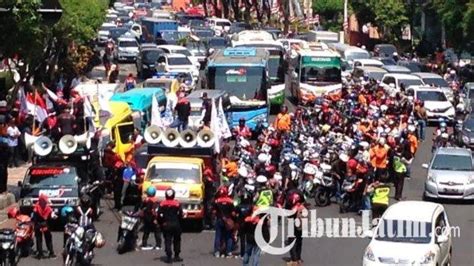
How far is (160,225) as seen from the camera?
26.3 metres

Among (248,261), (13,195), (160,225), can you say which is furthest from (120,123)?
(248,261)

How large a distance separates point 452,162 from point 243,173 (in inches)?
265

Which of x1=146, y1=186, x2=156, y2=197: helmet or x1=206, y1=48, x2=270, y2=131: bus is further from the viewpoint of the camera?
x1=206, y1=48, x2=270, y2=131: bus

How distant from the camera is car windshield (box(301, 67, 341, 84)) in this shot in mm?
55463

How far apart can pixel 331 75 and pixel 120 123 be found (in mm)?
18296

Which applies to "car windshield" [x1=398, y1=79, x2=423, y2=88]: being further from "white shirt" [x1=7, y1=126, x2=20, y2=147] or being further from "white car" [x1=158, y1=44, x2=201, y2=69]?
"white shirt" [x1=7, y1=126, x2=20, y2=147]

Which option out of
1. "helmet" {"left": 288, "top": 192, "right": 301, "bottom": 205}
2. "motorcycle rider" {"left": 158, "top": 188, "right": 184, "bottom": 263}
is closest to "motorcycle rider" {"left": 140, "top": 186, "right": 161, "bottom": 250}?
"motorcycle rider" {"left": 158, "top": 188, "right": 184, "bottom": 263}

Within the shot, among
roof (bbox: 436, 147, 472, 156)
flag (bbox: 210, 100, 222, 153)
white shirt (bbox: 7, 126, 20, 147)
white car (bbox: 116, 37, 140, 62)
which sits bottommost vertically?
white car (bbox: 116, 37, 140, 62)

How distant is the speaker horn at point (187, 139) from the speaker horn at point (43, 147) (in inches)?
119

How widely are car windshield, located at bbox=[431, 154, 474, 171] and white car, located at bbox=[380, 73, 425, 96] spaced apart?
700 inches

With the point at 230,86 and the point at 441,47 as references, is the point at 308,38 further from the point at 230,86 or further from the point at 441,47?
the point at 230,86

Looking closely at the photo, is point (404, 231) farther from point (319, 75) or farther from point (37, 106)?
point (319, 75)

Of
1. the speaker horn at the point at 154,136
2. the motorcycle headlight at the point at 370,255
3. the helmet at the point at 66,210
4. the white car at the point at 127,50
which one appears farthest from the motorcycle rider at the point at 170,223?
the white car at the point at 127,50

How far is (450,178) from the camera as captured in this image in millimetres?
34281
